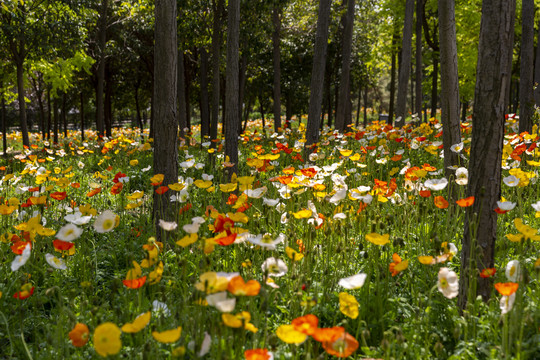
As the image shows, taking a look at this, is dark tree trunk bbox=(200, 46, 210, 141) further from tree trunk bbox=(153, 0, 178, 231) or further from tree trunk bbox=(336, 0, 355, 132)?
tree trunk bbox=(153, 0, 178, 231)

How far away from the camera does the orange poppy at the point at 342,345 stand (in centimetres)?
151

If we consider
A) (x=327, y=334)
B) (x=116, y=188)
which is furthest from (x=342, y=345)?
(x=116, y=188)

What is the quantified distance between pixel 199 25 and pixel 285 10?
14.1 ft

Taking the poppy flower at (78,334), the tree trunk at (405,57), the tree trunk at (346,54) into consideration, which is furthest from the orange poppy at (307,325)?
the tree trunk at (346,54)

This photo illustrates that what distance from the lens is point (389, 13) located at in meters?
13.6

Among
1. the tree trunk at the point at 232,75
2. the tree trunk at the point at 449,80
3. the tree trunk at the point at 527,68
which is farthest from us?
the tree trunk at the point at 527,68

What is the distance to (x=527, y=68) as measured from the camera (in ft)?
21.1

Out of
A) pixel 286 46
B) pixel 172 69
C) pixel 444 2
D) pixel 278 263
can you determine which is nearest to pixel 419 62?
pixel 286 46

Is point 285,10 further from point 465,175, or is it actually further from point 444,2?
point 465,175

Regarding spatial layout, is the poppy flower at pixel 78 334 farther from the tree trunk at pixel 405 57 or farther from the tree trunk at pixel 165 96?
the tree trunk at pixel 405 57

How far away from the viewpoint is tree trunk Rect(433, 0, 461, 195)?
3.80 m

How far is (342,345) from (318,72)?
619 centimetres

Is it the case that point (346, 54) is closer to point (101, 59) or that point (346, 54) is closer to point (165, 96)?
point (165, 96)

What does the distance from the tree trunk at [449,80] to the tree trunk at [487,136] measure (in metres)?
1.37
